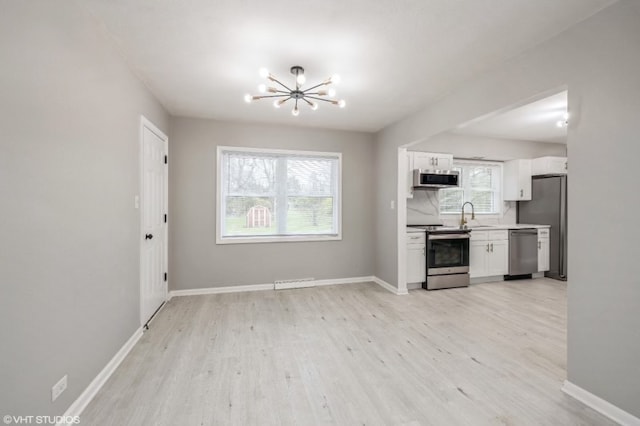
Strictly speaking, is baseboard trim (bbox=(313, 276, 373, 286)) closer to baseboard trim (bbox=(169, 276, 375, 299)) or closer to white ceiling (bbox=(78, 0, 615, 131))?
baseboard trim (bbox=(169, 276, 375, 299))

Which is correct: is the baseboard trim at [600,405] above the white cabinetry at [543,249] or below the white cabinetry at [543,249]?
below

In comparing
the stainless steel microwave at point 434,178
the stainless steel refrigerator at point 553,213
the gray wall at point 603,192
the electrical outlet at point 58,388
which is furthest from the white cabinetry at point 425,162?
the electrical outlet at point 58,388

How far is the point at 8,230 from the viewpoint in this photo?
1299mm

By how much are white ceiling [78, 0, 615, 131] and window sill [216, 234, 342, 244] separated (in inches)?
85.2

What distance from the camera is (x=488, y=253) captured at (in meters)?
5.05

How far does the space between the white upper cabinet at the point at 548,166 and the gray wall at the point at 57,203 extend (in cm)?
686

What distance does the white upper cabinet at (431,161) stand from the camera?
16.3 ft

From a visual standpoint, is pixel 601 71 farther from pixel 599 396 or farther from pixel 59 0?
pixel 59 0

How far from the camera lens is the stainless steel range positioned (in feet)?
15.1

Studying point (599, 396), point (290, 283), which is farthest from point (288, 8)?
point (290, 283)

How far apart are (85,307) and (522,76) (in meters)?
3.84

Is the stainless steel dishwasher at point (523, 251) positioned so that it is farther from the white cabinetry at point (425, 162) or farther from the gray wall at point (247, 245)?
the gray wall at point (247, 245)

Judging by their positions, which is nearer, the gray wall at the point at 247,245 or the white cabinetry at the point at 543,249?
the gray wall at the point at 247,245

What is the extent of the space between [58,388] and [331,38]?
9.77 feet
